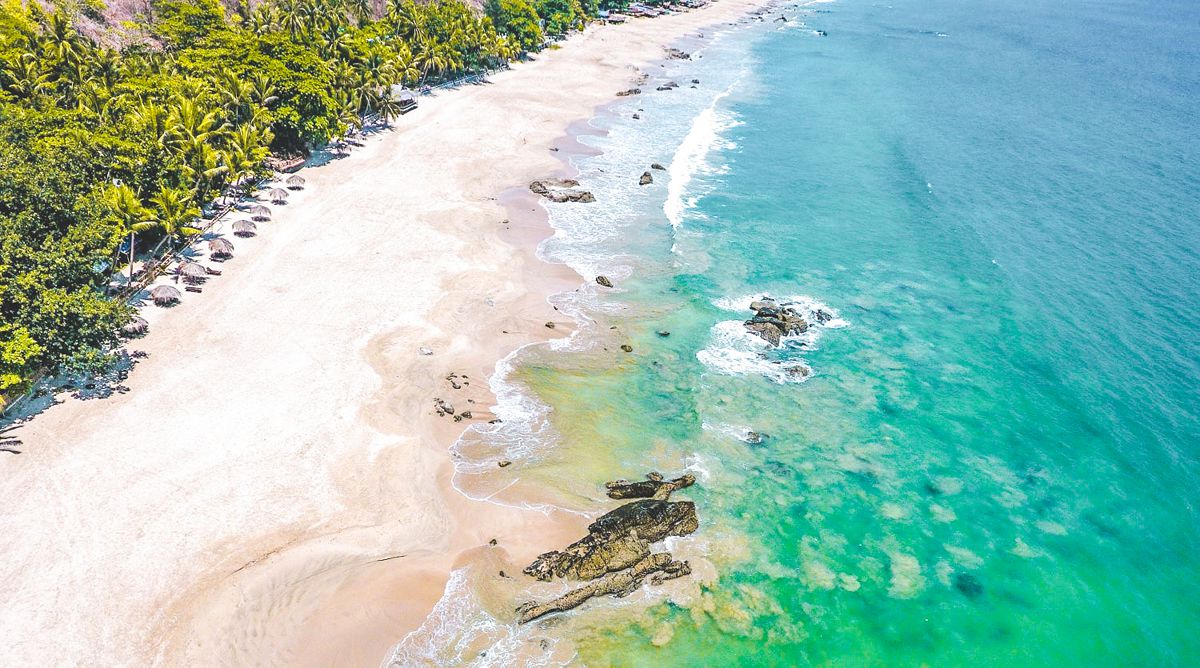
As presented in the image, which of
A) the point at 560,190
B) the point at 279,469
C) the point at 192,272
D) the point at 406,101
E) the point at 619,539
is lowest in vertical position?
the point at 560,190

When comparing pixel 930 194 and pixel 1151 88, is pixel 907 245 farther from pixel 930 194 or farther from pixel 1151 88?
pixel 1151 88

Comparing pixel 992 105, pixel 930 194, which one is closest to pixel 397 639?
pixel 930 194

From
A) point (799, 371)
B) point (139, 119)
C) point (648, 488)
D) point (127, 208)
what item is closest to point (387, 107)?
point (139, 119)

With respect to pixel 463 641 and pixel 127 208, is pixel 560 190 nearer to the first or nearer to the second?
pixel 127 208

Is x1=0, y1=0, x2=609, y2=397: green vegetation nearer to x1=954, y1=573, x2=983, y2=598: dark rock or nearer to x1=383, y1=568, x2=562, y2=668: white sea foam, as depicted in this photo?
x1=383, y1=568, x2=562, y2=668: white sea foam

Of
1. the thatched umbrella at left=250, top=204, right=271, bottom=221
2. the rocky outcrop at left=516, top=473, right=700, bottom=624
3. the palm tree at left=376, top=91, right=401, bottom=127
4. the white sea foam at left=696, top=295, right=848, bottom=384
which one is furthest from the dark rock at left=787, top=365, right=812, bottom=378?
the palm tree at left=376, top=91, right=401, bottom=127

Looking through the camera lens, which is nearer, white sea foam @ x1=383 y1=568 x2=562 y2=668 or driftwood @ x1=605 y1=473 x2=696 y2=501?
white sea foam @ x1=383 y1=568 x2=562 y2=668
